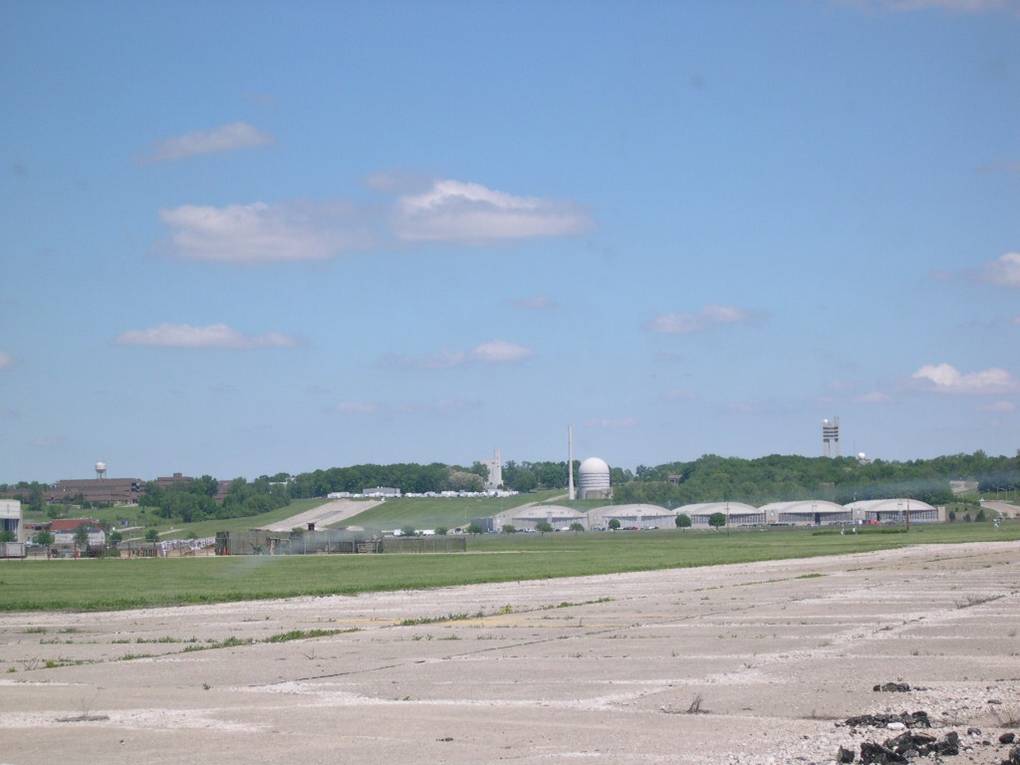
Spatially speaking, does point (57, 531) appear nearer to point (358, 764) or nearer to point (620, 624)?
point (620, 624)

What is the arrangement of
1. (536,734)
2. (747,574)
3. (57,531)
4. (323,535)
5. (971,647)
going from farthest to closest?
(57,531)
(323,535)
(747,574)
(971,647)
(536,734)

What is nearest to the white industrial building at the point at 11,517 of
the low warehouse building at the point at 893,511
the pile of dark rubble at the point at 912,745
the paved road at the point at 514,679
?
the paved road at the point at 514,679

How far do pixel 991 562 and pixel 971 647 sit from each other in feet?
127

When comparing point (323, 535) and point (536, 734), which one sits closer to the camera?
point (536, 734)

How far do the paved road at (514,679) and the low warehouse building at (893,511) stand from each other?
512ft

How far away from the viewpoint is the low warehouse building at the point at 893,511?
189m

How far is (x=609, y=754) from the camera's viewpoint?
1444cm

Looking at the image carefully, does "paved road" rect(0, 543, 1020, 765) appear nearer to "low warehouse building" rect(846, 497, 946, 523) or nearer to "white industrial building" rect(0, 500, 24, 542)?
"white industrial building" rect(0, 500, 24, 542)

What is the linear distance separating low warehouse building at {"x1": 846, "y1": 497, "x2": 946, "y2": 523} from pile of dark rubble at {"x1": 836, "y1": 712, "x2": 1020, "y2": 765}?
588ft

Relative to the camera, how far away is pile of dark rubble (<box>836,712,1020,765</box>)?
13359 millimetres

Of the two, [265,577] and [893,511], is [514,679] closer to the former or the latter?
[265,577]

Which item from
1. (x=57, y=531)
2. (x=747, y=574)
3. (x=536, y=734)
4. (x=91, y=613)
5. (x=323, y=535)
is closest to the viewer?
(x=536, y=734)

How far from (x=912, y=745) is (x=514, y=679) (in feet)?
28.2

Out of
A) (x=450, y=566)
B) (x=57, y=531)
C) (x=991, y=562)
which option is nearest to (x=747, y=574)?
(x=991, y=562)
